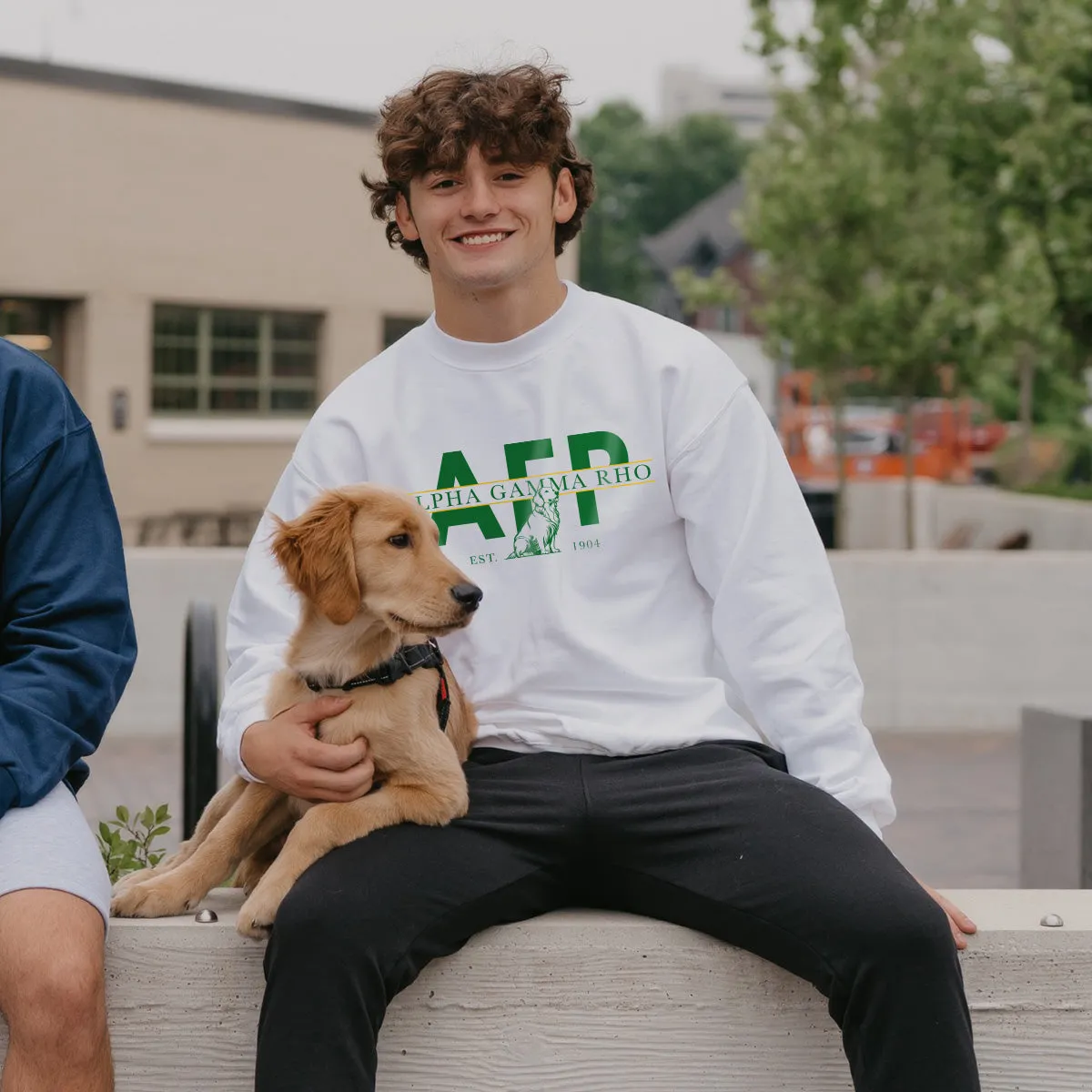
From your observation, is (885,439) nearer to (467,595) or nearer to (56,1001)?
(467,595)

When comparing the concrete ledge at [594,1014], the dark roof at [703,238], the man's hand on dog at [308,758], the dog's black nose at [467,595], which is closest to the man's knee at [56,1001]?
the concrete ledge at [594,1014]

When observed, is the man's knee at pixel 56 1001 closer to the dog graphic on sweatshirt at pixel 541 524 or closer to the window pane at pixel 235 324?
the dog graphic on sweatshirt at pixel 541 524

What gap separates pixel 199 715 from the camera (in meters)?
5.62

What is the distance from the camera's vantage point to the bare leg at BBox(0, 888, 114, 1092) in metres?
2.86

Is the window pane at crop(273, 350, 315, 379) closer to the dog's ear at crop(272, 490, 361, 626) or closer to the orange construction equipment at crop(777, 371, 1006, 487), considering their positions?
the orange construction equipment at crop(777, 371, 1006, 487)

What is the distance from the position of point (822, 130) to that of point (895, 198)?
6.79 ft

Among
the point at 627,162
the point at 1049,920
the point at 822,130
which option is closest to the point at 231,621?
the point at 1049,920

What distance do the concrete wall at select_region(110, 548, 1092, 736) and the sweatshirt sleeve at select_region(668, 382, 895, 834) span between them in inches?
294

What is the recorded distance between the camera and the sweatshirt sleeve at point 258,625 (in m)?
3.43

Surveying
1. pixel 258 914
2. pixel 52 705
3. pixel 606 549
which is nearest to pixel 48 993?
pixel 258 914

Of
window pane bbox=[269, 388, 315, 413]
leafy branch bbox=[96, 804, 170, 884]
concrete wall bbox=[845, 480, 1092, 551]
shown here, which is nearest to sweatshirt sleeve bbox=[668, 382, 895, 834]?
leafy branch bbox=[96, 804, 170, 884]

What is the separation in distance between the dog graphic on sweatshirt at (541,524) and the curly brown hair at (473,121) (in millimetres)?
666

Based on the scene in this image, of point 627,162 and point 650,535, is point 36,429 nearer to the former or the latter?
point 650,535

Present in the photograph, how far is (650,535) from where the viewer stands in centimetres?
350
